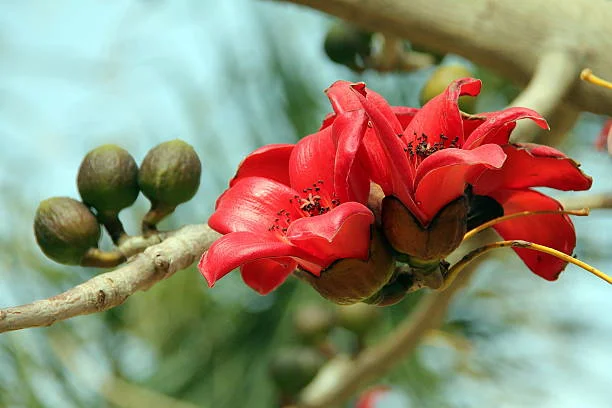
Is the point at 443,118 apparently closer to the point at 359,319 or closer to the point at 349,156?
the point at 349,156

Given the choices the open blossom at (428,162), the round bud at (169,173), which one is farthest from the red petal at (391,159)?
the round bud at (169,173)

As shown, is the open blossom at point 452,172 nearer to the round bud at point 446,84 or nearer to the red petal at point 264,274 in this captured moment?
the red petal at point 264,274

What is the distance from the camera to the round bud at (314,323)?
2029 mm

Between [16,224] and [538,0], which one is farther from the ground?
[538,0]

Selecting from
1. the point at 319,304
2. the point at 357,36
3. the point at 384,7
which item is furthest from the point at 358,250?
the point at 319,304

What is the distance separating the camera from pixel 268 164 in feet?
3.04

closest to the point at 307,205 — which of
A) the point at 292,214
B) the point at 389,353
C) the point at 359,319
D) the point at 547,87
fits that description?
the point at 292,214

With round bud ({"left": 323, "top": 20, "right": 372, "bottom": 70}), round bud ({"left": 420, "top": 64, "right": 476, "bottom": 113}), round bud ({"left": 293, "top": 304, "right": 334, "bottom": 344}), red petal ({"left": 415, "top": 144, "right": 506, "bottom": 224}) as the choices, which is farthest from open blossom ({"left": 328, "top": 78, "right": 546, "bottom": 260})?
round bud ({"left": 293, "top": 304, "right": 334, "bottom": 344})

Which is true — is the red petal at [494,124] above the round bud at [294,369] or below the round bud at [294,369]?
above

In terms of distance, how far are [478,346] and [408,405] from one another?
0.23 meters

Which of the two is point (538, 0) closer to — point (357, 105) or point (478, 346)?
point (357, 105)

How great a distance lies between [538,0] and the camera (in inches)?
48.6

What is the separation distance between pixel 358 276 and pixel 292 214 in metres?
0.10

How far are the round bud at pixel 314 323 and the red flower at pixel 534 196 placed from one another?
3.69ft
